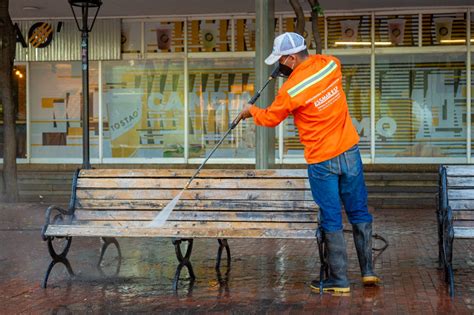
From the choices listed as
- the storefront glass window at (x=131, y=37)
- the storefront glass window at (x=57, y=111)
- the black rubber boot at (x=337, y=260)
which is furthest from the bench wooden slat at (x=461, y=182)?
the storefront glass window at (x=57, y=111)

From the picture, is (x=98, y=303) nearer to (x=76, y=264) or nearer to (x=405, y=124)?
(x=76, y=264)

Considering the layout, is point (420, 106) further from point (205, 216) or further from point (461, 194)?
point (205, 216)

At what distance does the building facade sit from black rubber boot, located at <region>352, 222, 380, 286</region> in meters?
10.5

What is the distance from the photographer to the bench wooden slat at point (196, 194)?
7.23m

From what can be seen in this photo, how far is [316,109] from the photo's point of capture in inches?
249

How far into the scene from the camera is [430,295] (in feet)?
21.3

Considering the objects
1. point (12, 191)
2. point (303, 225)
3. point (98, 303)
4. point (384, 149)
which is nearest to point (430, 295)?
point (303, 225)

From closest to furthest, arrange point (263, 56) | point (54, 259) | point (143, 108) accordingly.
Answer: point (54, 259)
point (263, 56)
point (143, 108)

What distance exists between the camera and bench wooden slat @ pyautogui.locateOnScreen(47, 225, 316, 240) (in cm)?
665

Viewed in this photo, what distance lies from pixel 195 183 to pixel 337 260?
170 cm

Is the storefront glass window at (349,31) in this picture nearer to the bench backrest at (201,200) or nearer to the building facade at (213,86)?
the building facade at (213,86)

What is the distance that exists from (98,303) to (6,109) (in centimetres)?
870

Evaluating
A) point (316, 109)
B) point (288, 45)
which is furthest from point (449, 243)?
point (288, 45)

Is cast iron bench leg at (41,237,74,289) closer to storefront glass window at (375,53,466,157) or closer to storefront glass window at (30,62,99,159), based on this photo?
storefront glass window at (375,53,466,157)
